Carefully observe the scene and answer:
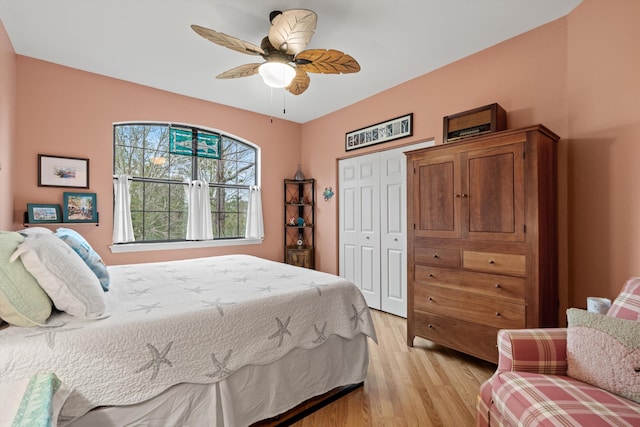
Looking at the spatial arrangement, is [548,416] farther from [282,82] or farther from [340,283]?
[282,82]

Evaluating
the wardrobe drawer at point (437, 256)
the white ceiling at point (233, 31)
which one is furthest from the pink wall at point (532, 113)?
the wardrobe drawer at point (437, 256)

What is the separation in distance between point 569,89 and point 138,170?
4.32 meters

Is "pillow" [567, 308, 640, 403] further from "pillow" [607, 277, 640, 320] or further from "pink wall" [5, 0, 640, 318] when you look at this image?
"pink wall" [5, 0, 640, 318]

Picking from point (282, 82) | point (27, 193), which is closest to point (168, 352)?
point (282, 82)

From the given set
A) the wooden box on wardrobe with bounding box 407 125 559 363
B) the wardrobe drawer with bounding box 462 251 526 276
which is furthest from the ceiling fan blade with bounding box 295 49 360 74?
the wardrobe drawer with bounding box 462 251 526 276

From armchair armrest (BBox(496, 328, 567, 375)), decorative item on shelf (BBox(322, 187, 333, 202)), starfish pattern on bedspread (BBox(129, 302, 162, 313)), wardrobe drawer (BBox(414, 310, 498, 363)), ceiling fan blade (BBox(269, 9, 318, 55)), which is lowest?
wardrobe drawer (BBox(414, 310, 498, 363))

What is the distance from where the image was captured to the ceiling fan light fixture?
216 centimetres

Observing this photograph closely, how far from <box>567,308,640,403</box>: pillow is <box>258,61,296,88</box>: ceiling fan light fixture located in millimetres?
2215

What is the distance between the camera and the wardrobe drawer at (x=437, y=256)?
8.04 ft

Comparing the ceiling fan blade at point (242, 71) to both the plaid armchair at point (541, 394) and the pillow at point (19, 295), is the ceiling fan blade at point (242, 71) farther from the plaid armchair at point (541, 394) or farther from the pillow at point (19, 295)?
the plaid armchair at point (541, 394)

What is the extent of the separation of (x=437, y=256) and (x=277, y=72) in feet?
6.36

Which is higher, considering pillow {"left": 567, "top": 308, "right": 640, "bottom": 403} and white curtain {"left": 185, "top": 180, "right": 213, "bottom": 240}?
white curtain {"left": 185, "top": 180, "right": 213, "bottom": 240}

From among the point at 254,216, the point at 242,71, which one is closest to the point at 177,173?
the point at 254,216

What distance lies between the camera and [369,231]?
156 inches
